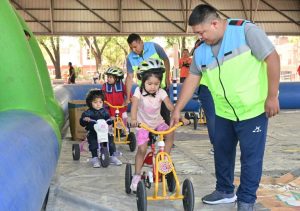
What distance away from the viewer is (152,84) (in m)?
3.90

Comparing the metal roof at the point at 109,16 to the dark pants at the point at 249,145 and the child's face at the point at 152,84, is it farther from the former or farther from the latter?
the dark pants at the point at 249,145

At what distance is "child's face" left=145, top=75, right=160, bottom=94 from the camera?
3.88 meters

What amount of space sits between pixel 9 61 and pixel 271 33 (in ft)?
48.0

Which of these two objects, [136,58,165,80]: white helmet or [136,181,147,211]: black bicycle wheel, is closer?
[136,181,147,211]: black bicycle wheel

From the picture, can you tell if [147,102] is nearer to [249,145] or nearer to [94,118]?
[249,145]

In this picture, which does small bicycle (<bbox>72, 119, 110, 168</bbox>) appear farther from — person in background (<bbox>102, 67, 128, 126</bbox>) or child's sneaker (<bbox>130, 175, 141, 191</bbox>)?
person in background (<bbox>102, 67, 128, 126</bbox>)

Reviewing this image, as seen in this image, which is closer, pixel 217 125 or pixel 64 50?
pixel 217 125

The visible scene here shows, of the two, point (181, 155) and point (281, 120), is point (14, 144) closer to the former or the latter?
point (181, 155)

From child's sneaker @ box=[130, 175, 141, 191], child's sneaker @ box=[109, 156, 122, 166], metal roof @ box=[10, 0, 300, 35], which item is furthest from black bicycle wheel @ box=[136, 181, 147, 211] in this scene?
metal roof @ box=[10, 0, 300, 35]

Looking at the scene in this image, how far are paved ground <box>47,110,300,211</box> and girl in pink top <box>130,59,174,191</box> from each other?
353 millimetres

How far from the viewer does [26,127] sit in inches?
123

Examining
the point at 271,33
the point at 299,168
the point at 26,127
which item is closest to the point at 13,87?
the point at 26,127

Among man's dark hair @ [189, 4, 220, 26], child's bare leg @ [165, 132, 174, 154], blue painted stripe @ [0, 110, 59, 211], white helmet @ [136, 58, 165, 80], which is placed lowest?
child's bare leg @ [165, 132, 174, 154]

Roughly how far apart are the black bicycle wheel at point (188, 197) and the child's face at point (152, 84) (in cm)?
88
